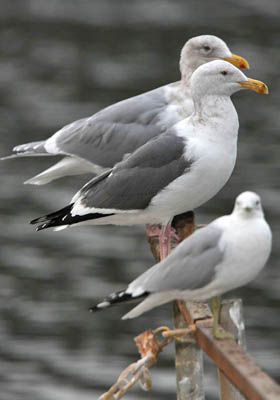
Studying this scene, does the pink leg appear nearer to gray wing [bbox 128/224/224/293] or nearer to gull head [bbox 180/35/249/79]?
gray wing [bbox 128/224/224/293]

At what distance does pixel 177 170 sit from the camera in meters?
5.23

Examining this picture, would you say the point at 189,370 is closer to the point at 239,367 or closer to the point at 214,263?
the point at 214,263

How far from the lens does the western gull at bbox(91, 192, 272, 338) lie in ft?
12.8

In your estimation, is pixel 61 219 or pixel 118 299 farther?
pixel 61 219

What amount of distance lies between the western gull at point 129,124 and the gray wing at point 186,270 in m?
2.21

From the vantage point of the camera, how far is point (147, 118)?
6359mm

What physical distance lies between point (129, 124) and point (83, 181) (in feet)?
17.4

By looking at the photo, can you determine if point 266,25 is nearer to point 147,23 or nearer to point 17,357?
point 147,23

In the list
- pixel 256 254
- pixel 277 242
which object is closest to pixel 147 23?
pixel 277 242

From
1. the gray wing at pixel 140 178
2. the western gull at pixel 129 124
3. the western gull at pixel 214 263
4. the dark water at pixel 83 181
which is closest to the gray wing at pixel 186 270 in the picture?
the western gull at pixel 214 263

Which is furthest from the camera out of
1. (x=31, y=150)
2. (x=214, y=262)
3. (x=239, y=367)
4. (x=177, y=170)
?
(x=31, y=150)

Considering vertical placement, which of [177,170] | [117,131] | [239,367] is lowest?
[239,367]

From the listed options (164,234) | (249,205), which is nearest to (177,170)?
(164,234)

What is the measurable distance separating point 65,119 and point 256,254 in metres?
9.11
